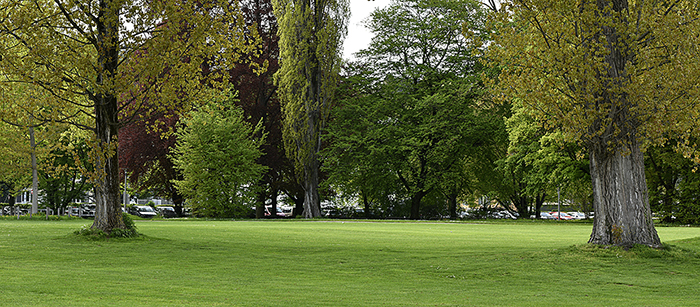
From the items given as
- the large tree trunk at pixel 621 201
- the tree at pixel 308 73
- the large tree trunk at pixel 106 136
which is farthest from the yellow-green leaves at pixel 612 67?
the tree at pixel 308 73

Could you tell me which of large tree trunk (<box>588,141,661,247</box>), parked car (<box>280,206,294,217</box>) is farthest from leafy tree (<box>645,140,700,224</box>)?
parked car (<box>280,206,294,217</box>)

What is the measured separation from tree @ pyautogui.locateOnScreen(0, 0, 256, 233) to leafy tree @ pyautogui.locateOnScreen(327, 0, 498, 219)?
28.7 m

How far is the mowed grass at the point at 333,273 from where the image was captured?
390 inches

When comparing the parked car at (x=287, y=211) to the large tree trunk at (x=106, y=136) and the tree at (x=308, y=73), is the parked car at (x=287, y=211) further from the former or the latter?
the large tree trunk at (x=106, y=136)

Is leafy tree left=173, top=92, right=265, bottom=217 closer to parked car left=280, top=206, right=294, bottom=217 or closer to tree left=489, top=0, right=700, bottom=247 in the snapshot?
parked car left=280, top=206, right=294, bottom=217

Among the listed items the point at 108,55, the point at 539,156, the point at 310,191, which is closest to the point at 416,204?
the point at 310,191

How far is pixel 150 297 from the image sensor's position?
9492mm

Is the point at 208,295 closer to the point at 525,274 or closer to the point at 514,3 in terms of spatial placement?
the point at 525,274

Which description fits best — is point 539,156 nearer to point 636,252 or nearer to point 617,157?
point 617,157

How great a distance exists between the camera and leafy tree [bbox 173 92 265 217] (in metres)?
47.1

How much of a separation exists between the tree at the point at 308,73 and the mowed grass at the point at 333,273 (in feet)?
86.3

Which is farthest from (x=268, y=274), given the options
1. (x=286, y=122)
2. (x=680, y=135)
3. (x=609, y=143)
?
(x=286, y=122)

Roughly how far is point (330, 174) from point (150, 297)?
4091 centimetres

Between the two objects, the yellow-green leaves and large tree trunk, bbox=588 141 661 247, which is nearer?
the yellow-green leaves
